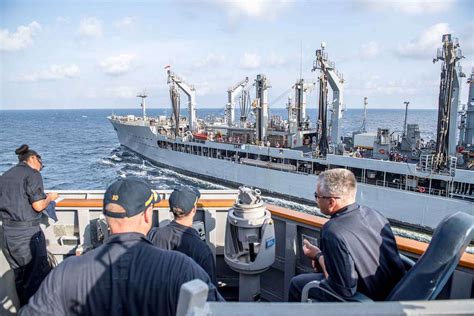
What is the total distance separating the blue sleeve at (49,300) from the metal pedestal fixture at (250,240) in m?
1.91

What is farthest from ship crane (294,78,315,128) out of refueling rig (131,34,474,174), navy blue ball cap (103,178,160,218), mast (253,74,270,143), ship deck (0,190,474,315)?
navy blue ball cap (103,178,160,218)

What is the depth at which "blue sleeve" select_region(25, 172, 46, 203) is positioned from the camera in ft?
10.2

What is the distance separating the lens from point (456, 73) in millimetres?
18078

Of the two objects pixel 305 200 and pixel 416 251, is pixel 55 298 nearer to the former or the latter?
pixel 416 251

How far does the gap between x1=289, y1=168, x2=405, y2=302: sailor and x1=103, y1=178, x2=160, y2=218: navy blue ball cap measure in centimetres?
113

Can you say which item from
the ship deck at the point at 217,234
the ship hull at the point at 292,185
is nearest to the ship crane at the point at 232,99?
the ship hull at the point at 292,185

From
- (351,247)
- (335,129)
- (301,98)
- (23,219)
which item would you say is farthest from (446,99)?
(23,219)

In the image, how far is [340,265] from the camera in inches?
79.0

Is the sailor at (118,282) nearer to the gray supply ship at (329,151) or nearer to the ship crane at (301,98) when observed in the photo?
the gray supply ship at (329,151)

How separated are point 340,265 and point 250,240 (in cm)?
136

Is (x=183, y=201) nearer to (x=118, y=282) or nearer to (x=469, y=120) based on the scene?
(x=118, y=282)

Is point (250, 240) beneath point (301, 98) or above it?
beneath

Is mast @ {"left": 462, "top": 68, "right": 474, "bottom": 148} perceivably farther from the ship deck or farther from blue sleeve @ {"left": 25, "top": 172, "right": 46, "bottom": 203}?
blue sleeve @ {"left": 25, "top": 172, "right": 46, "bottom": 203}

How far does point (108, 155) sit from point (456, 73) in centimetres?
3426
